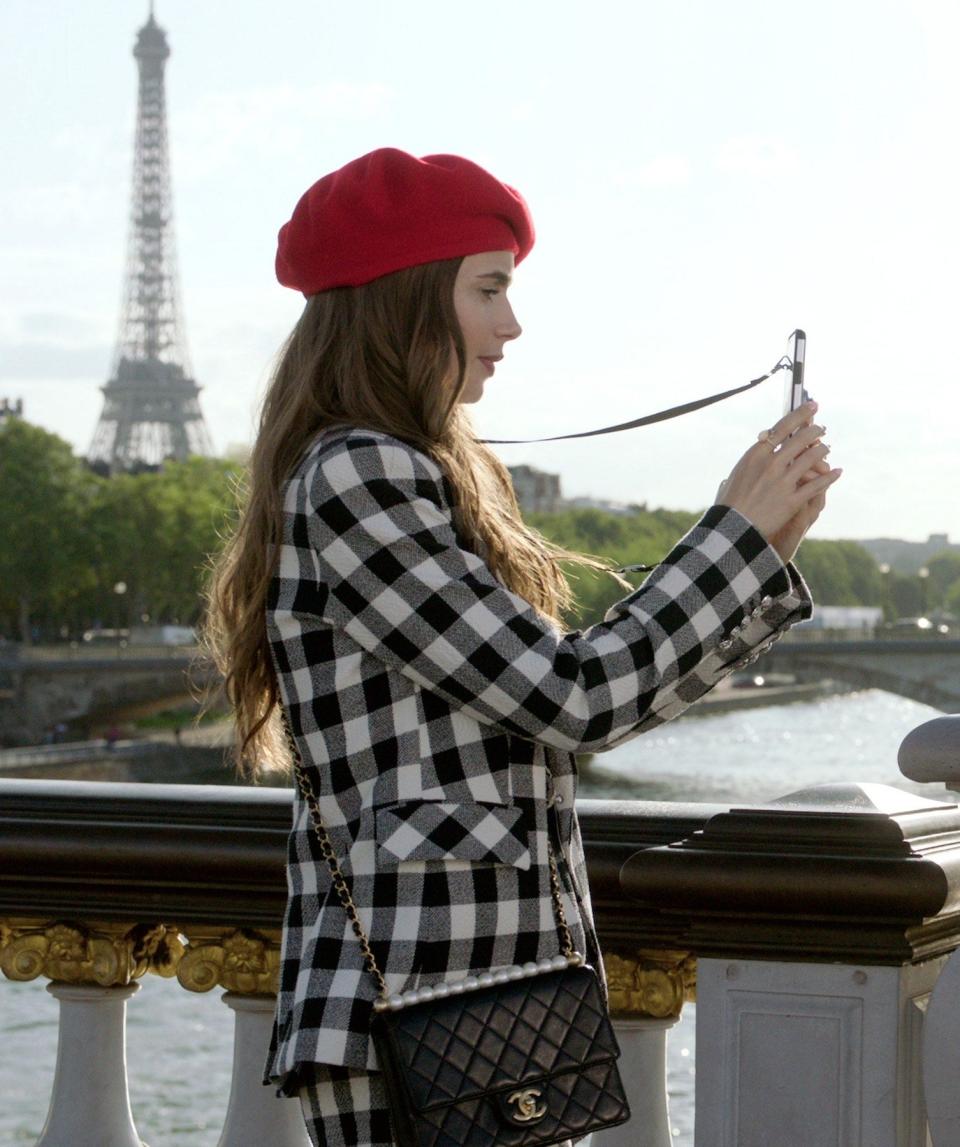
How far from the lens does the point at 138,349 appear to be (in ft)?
177

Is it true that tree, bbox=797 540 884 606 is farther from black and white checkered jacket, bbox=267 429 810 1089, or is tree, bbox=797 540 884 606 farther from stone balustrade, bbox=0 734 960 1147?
black and white checkered jacket, bbox=267 429 810 1089

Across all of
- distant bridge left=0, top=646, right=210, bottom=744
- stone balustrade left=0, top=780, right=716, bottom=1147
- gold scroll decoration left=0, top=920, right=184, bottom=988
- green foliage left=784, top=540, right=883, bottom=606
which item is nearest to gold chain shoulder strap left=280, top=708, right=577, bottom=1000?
stone balustrade left=0, top=780, right=716, bottom=1147

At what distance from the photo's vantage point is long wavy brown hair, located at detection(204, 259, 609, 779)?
51.1 inches

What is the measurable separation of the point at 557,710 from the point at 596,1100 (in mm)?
248

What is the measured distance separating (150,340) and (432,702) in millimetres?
53978

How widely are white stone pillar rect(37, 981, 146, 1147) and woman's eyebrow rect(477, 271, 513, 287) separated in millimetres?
831

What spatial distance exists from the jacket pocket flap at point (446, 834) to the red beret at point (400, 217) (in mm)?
361

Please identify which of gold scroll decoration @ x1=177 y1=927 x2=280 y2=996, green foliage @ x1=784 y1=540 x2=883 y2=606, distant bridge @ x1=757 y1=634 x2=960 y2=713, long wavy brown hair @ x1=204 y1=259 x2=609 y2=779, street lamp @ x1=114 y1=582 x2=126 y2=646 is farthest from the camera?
green foliage @ x1=784 y1=540 x2=883 y2=606

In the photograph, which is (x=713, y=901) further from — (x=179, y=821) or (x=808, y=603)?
(x=179, y=821)

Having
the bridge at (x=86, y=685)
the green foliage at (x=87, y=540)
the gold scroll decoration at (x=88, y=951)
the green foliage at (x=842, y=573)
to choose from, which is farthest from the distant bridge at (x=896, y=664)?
the gold scroll decoration at (x=88, y=951)

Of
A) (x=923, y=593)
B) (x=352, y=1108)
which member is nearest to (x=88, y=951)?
(x=352, y=1108)

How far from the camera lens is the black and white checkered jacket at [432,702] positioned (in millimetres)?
1217

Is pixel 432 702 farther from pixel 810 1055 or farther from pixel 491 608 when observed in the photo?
pixel 810 1055

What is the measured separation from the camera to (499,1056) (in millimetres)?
1206
